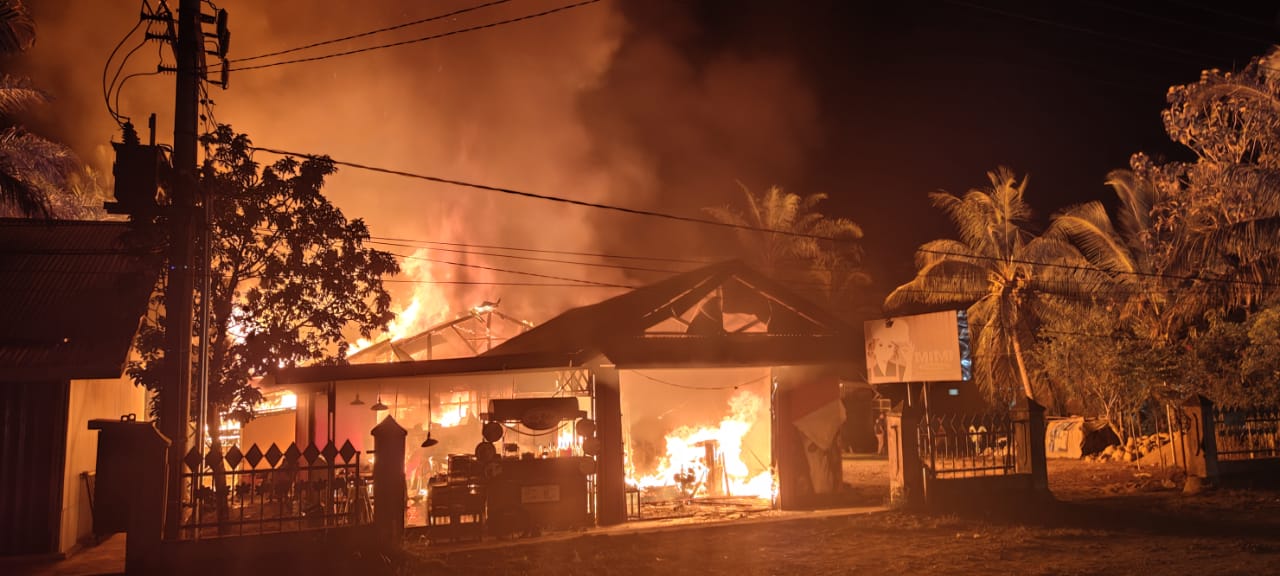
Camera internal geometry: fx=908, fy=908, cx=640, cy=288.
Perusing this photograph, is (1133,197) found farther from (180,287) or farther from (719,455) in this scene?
(180,287)

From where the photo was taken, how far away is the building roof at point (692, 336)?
17.5 m

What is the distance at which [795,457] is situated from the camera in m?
18.5

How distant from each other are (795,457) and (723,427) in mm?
3570

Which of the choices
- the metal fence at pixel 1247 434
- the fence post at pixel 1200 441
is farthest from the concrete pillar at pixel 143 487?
the metal fence at pixel 1247 434

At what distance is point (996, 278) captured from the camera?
123 feet

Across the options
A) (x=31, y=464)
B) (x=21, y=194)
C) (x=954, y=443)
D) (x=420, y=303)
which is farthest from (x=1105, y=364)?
(x=420, y=303)

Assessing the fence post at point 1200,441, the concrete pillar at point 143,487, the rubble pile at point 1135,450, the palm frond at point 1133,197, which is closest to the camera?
the concrete pillar at point 143,487

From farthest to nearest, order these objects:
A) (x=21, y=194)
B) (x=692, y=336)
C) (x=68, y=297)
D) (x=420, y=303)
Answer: (x=420, y=303)
(x=692, y=336)
(x=68, y=297)
(x=21, y=194)

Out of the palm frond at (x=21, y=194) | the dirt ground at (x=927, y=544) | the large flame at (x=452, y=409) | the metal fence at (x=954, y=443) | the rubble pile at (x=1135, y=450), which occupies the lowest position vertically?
the dirt ground at (x=927, y=544)

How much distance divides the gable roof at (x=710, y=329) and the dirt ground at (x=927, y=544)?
3.18m

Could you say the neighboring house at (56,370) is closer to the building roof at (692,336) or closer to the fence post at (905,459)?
the building roof at (692,336)

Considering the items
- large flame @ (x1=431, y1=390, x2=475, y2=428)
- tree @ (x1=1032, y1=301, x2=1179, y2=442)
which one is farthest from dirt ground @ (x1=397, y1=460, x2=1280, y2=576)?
large flame @ (x1=431, y1=390, x2=475, y2=428)

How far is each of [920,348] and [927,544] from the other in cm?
489

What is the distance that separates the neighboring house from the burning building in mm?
5328
